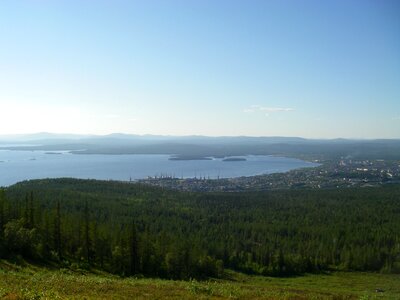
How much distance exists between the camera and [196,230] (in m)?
103

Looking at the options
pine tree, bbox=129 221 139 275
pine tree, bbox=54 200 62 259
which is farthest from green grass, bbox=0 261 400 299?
pine tree, bbox=54 200 62 259

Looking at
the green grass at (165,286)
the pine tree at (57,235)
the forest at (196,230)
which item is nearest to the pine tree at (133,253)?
the forest at (196,230)

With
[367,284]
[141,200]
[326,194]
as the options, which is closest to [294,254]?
[367,284]

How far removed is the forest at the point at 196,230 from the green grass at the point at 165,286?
611 cm

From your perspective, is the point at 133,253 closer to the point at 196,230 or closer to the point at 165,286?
the point at 165,286

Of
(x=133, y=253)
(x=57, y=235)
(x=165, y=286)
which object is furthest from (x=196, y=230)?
Answer: (x=165, y=286)

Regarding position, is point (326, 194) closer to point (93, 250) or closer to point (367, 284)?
point (367, 284)

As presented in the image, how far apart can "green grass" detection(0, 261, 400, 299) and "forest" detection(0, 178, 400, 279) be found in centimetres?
611

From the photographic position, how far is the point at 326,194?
6639 inches

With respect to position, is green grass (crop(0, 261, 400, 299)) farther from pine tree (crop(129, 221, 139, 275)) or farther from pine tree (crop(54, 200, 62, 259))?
pine tree (crop(54, 200, 62, 259))

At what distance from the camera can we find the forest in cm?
5716

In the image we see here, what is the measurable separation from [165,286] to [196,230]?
2823 inches

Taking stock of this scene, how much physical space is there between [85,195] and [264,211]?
61.7 metres

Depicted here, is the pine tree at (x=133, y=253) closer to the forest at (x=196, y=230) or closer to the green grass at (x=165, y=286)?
the forest at (x=196, y=230)
